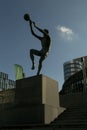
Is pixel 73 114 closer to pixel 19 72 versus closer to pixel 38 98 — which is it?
pixel 38 98

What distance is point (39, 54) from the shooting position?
47.2 feet

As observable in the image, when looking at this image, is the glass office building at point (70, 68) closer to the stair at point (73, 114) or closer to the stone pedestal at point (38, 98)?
the stair at point (73, 114)

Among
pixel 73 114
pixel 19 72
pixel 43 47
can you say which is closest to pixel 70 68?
pixel 19 72

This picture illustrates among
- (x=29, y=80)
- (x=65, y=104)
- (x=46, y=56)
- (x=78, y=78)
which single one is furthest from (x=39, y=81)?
(x=78, y=78)

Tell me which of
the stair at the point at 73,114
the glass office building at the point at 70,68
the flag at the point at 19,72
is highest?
the glass office building at the point at 70,68

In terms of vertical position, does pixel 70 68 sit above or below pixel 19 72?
above

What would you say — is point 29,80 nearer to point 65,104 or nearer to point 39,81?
point 39,81

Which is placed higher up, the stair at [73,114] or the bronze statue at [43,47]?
the bronze statue at [43,47]

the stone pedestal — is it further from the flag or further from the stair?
the flag

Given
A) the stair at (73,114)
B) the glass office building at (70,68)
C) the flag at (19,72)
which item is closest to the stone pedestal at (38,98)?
the stair at (73,114)

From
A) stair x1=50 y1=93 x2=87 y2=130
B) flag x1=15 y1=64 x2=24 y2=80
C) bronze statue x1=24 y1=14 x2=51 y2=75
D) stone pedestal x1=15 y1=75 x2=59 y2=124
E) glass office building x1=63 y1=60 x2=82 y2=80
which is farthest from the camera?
glass office building x1=63 y1=60 x2=82 y2=80

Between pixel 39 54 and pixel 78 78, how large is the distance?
4485 cm

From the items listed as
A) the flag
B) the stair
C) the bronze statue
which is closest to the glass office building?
the flag

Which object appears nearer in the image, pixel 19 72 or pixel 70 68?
pixel 19 72
